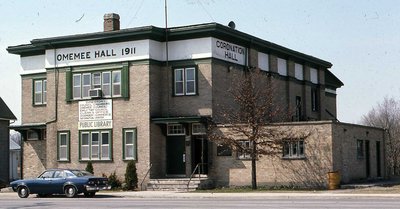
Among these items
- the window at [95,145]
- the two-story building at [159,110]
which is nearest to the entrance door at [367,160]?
the two-story building at [159,110]

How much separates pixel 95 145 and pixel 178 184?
6.60m

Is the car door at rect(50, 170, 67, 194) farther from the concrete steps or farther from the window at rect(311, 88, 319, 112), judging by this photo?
the window at rect(311, 88, 319, 112)

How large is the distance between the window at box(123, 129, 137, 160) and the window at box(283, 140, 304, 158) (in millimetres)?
8831

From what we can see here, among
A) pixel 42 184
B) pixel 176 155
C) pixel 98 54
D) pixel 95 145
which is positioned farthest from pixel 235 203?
pixel 98 54

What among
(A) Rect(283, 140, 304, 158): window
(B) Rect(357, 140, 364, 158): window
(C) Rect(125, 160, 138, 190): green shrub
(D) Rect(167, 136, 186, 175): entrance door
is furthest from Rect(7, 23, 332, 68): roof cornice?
(B) Rect(357, 140, 364, 158): window

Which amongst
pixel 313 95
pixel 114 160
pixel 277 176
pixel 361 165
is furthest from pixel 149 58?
pixel 313 95

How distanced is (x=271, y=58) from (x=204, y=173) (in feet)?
35.7

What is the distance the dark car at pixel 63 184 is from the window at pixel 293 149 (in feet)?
32.7

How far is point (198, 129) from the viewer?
1569 inches

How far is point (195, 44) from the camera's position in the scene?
4009cm

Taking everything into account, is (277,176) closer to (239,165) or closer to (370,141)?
(239,165)

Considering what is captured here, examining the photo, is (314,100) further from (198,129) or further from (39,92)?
(39,92)

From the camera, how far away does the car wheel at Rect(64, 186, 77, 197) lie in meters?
33.8

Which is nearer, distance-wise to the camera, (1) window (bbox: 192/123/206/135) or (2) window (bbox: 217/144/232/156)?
(2) window (bbox: 217/144/232/156)
